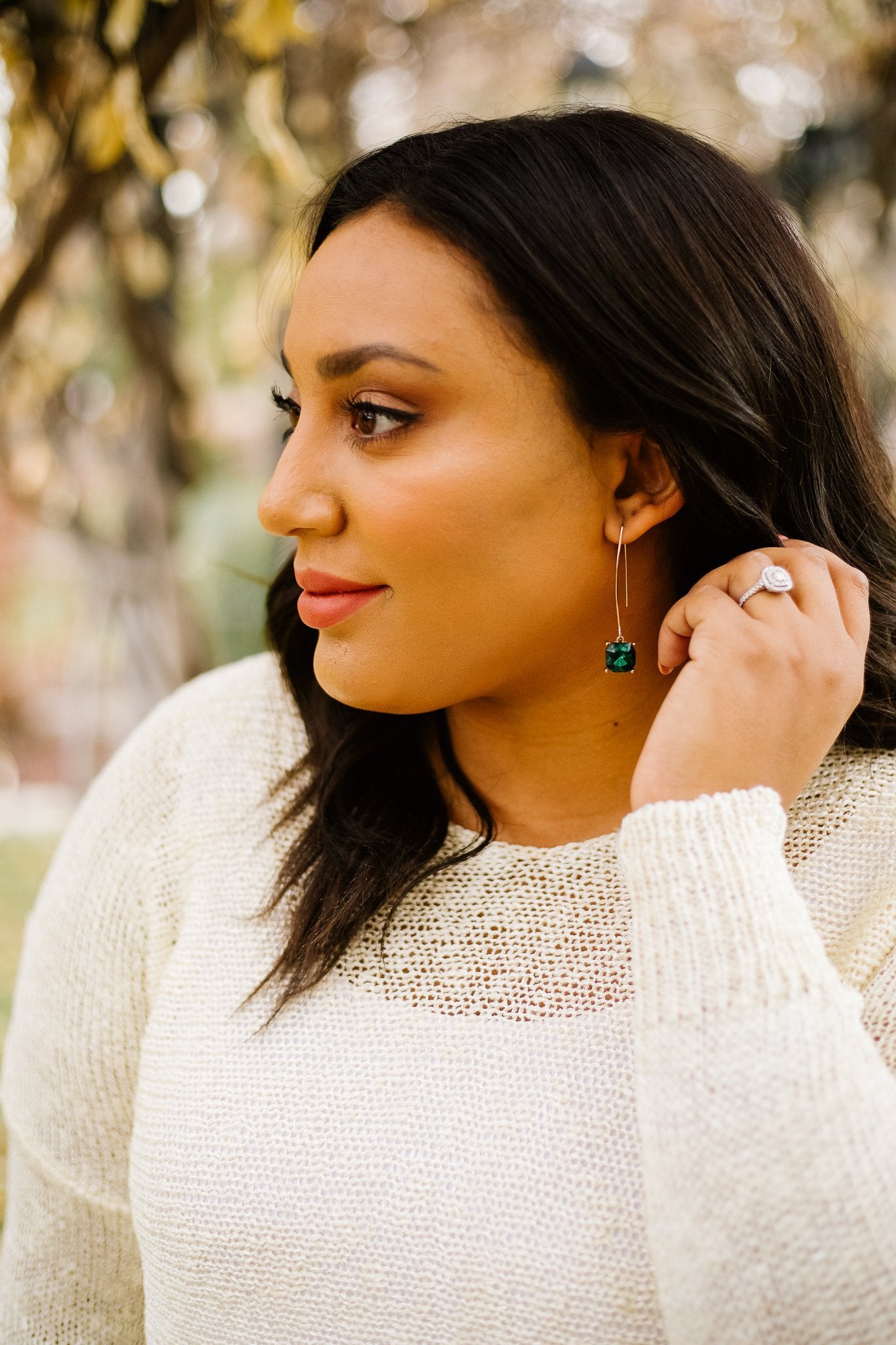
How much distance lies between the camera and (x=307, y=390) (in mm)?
1478

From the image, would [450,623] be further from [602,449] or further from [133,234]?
[133,234]

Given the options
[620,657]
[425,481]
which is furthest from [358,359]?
[620,657]

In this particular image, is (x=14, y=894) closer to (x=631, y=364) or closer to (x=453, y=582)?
(x=453, y=582)

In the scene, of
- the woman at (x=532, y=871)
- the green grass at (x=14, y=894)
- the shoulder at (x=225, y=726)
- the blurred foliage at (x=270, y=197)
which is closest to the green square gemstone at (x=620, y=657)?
the woman at (x=532, y=871)

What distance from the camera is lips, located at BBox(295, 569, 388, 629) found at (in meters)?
1.44

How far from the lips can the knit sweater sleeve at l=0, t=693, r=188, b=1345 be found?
0.47 metres

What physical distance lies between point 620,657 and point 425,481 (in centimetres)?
37

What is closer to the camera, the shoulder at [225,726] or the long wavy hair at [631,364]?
the long wavy hair at [631,364]

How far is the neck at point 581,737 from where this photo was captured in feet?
5.26

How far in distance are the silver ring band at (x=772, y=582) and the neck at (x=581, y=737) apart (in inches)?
7.3

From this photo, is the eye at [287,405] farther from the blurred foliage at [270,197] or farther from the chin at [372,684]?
the blurred foliage at [270,197]

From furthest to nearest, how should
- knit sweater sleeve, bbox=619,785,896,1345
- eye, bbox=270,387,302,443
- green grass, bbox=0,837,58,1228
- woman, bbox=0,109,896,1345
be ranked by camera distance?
green grass, bbox=0,837,58,1228 < eye, bbox=270,387,302,443 < woman, bbox=0,109,896,1345 < knit sweater sleeve, bbox=619,785,896,1345

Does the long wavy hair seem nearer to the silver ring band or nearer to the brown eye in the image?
the silver ring band

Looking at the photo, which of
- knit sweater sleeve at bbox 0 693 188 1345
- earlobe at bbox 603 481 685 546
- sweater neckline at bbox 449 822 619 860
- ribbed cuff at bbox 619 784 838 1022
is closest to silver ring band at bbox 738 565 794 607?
earlobe at bbox 603 481 685 546
